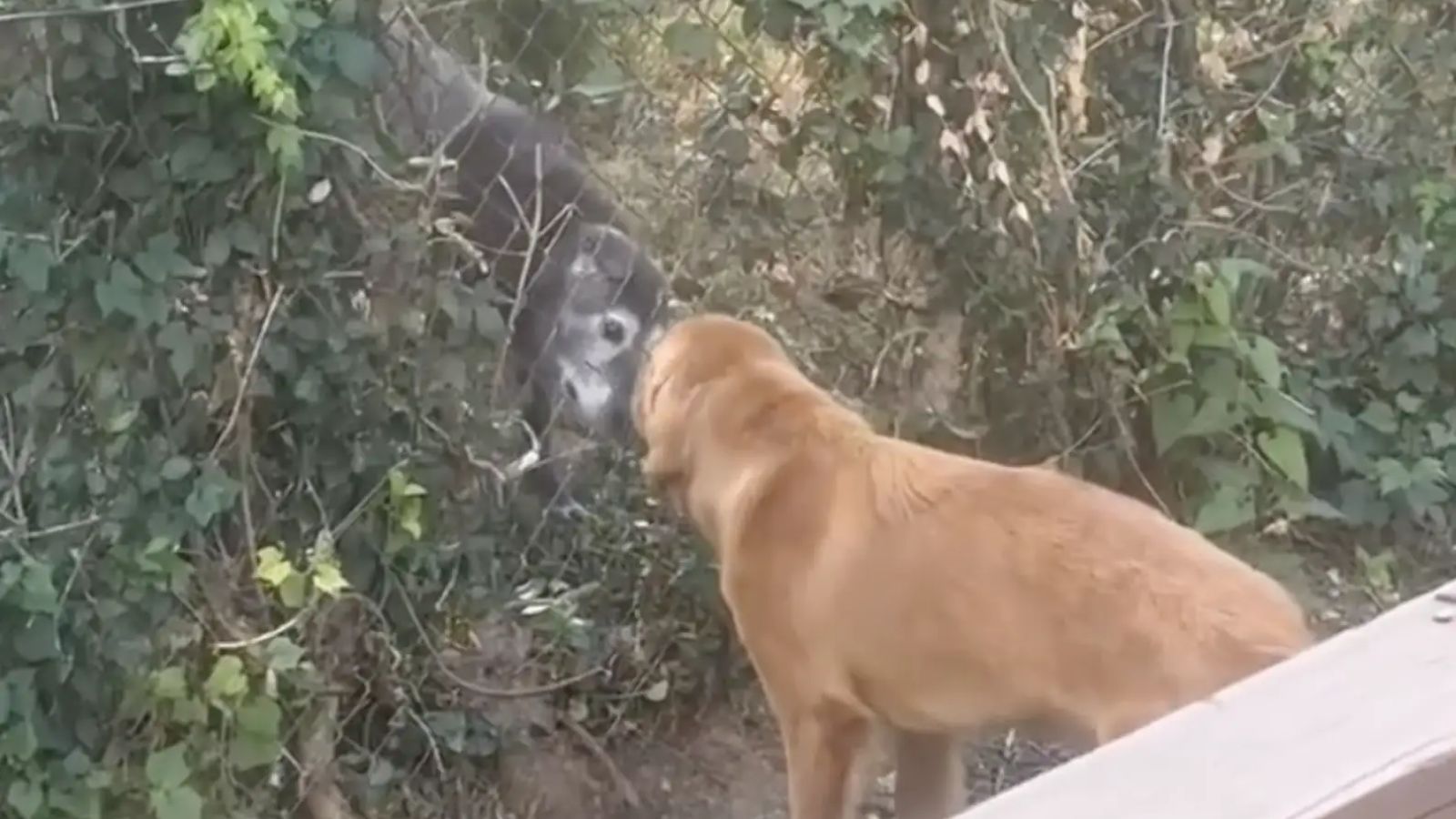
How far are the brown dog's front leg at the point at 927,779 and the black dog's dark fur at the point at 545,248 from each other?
0.76m

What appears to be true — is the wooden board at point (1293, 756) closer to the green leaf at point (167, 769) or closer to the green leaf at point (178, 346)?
the green leaf at point (178, 346)

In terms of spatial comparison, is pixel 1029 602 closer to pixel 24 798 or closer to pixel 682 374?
pixel 682 374

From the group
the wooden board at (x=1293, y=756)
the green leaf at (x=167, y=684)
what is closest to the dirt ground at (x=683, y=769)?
the green leaf at (x=167, y=684)

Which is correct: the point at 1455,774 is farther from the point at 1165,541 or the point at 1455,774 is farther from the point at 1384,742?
the point at 1165,541

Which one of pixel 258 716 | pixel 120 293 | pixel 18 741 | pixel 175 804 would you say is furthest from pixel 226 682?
pixel 120 293

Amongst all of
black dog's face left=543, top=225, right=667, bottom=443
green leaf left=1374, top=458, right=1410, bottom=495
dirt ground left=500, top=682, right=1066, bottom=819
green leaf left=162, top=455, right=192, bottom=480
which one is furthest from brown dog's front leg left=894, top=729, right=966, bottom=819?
green leaf left=1374, top=458, right=1410, bottom=495

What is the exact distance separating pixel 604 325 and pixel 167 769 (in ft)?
4.38

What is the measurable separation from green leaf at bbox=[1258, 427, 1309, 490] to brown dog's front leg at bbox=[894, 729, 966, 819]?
1.17 metres

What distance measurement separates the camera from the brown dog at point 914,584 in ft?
9.03

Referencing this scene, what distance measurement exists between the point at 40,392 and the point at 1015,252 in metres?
1.91

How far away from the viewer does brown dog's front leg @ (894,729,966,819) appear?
3424mm

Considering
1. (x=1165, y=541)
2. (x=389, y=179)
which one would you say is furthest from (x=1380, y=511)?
(x=389, y=179)

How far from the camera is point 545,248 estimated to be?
148 inches

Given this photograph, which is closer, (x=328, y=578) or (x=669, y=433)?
→ (x=328, y=578)
